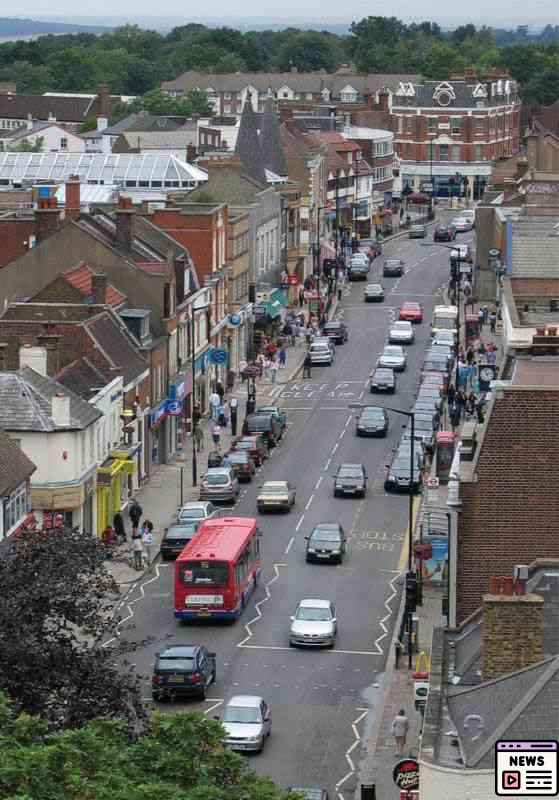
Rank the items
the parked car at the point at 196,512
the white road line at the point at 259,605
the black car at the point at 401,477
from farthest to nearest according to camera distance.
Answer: the black car at the point at 401,477 < the parked car at the point at 196,512 < the white road line at the point at 259,605

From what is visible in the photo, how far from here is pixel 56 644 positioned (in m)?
49.2

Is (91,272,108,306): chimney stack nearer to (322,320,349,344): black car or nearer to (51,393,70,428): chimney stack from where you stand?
(51,393,70,428): chimney stack

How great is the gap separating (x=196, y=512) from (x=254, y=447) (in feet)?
45.3

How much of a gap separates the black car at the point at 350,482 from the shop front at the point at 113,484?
25.0 feet

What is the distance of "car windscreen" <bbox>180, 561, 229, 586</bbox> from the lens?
66.5 m

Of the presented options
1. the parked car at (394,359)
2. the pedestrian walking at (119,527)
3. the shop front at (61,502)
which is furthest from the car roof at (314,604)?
the parked car at (394,359)

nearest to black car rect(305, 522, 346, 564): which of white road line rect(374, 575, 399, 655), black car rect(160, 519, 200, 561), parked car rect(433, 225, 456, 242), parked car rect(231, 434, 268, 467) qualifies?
white road line rect(374, 575, 399, 655)

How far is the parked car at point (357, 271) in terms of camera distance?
15325cm

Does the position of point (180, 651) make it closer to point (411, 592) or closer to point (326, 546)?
point (411, 592)

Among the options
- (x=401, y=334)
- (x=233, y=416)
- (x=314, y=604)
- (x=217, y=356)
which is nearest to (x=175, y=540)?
(x=314, y=604)

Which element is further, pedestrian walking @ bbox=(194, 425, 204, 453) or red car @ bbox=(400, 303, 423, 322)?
red car @ bbox=(400, 303, 423, 322)

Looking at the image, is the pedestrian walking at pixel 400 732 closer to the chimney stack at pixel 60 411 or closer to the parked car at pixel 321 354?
the chimney stack at pixel 60 411

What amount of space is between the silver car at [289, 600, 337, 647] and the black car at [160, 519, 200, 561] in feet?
29.8

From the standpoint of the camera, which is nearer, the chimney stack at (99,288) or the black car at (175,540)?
the black car at (175,540)
